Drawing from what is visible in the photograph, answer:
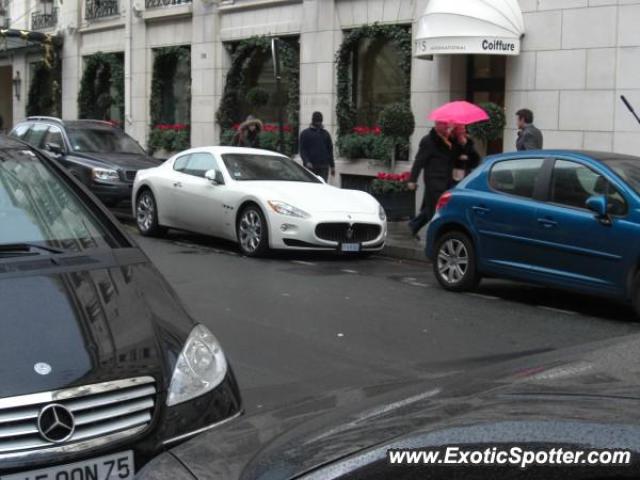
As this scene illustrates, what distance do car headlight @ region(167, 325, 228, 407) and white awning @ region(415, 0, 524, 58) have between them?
13400 mm

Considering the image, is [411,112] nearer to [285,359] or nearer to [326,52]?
[326,52]

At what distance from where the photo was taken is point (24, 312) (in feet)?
12.1

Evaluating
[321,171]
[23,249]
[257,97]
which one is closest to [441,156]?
[321,171]

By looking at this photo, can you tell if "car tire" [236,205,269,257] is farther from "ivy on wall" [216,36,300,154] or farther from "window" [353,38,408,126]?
"ivy on wall" [216,36,300,154]

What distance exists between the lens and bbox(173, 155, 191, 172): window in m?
14.6

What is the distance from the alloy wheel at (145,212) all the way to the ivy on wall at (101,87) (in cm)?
1455

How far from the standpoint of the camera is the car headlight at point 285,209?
12.4 metres

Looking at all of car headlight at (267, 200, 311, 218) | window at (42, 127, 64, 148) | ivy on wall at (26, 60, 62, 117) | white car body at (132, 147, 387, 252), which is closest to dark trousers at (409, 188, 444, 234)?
white car body at (132, 147, 387, 252)

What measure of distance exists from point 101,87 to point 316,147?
15094 mm

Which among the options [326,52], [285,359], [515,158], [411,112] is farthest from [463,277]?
[326,52]

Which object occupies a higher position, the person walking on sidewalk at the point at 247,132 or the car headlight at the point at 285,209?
the person walking on sidewalk at the point at 247,132

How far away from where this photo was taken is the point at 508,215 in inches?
384

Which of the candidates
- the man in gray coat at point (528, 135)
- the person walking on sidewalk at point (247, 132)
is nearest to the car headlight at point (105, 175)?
the person walking on sidewalk at point (247, 132)

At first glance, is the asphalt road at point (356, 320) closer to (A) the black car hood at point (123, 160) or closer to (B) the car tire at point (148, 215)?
(B) the car tire at point (148, 215)
